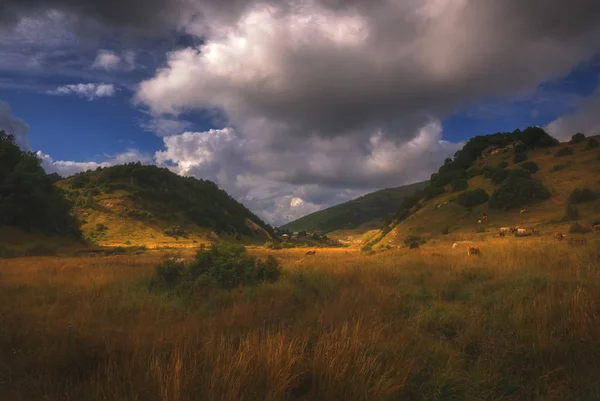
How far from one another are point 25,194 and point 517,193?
48546mm

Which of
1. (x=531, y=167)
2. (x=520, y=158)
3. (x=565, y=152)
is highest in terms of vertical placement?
(x=520, y=158)

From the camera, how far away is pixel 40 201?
111ft

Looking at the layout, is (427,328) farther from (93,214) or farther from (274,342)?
(93,214)

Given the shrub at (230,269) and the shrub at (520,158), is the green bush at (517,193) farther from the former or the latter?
the shrub at (230,269)

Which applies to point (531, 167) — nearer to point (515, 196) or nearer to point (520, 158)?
point (520, 158)

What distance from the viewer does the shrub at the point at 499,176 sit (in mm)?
39562

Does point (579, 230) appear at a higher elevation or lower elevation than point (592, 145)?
lower

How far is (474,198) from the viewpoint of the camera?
38.5 m

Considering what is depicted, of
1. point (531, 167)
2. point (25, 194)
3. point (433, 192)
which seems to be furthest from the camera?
point (433, 192)

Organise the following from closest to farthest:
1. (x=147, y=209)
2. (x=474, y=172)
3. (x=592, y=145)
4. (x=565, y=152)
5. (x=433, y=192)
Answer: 1. (x=592, y=145)
2. (x=565, y=152)
3. (x=474, y=172)
4. (x=433, y=192)
5. (x=147, y=209)

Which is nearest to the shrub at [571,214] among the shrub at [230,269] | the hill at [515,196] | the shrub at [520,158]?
the hill at [515,196]

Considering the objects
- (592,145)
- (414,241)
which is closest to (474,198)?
(414,241)

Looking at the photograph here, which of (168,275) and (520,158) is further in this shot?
(520,158)

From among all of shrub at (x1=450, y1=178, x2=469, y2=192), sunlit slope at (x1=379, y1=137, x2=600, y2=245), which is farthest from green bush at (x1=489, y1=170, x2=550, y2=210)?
shrub at (x1=450, y1=178, x2=469, y2=192)
